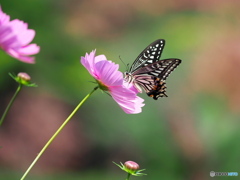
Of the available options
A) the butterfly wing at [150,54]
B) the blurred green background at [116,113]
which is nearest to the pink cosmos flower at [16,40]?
the butterfly wing at [150,54]

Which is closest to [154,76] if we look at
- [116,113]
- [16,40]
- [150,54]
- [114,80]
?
[150,54]

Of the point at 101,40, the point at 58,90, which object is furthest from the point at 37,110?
the point at 101,40

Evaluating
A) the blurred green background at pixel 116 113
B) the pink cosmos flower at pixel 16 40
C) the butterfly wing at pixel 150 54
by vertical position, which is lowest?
the pink cosmos flower at pixel 16 40

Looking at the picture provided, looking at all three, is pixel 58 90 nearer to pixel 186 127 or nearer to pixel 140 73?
pixel 186 127

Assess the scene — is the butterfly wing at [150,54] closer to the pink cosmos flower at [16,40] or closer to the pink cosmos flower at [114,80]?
the pink cosmos flower at [114,80]

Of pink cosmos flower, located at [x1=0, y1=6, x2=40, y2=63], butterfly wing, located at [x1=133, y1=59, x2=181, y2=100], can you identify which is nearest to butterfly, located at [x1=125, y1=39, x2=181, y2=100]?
Answer: butterfly wing, located at [x1=133, y1=59, x2=181, y2=100]

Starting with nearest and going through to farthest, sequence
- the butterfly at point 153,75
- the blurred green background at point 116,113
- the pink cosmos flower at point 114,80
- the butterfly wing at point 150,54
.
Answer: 1. the pink cosmos flower at point 114,80
2. the butterfly at point 153,75
3. the butterfly wing at point 150,54
4. the blurred green background at point 116,113
